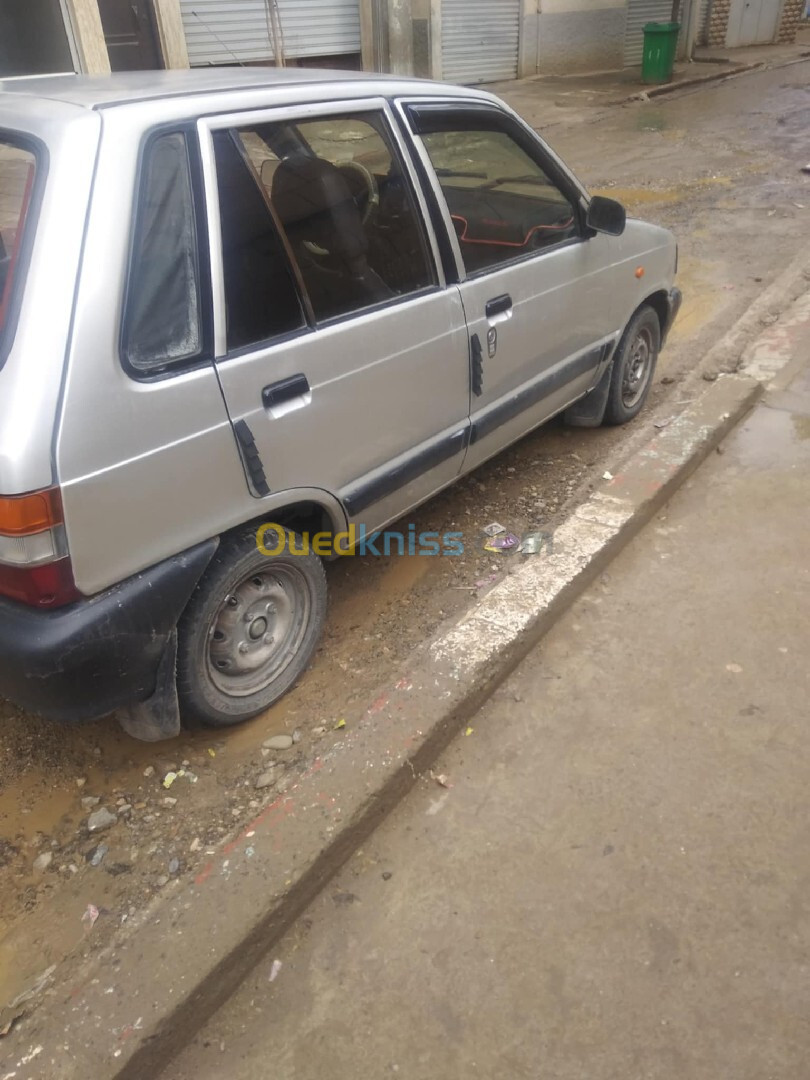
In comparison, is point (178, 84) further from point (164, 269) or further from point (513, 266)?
point (513, 266)

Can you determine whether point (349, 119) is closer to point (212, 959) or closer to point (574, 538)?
point (574, 538)

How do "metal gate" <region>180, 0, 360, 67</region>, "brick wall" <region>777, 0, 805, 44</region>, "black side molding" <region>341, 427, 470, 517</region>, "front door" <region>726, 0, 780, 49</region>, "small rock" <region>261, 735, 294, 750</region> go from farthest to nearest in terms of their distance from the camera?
"brick wall" <region>777, 0, 805, 44</region>
"front door" <region>726, 0, 780, 49</region>
"metal gate" <region>180, 0, 360, 67</region>
"black side molding" <region>341, 427, 470, 517</region>
"small rock" <region>261, 735, 294, 750</region>

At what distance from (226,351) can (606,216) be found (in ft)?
6.87

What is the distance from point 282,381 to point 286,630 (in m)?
0.86

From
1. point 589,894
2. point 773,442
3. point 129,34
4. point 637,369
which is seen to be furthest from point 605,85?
point 589,894

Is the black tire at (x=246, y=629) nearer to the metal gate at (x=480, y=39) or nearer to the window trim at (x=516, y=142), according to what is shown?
the window trim at (x=516, y=142)

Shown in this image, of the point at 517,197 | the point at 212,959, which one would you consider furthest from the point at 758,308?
the point at 212,959

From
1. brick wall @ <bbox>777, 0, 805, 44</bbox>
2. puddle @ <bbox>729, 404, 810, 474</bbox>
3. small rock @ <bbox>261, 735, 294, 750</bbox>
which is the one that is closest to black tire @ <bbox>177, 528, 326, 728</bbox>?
small rock @ <bbox>261, 735, 294, 750</bbox>

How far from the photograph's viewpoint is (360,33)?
13.8 metres

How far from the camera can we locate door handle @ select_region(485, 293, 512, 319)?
3.16 metres

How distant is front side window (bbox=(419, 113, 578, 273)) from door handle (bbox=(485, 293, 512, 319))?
123 millimetres

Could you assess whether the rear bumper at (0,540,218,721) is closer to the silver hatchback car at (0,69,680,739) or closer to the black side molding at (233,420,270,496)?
the silver hatchback car at (0,69,680,739)

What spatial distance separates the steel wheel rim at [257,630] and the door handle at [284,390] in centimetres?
52

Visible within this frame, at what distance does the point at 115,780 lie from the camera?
2.58 meters
